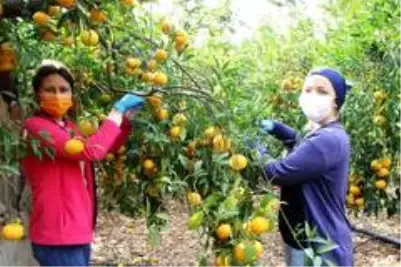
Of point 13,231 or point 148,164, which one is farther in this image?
point 148,164

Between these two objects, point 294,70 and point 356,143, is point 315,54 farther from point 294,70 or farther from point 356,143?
point 356,143

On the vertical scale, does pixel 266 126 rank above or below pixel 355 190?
above

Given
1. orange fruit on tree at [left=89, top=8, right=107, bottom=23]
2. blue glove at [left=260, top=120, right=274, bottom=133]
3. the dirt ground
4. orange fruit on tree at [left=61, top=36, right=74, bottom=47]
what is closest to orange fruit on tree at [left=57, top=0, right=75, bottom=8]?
orange fruit on tree at [left=89, top=8, right=107, bottom=23]

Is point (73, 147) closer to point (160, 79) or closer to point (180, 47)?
point (160, 79)

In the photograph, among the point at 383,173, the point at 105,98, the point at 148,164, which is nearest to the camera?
the point at 148,164

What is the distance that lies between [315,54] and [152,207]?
2.92 m

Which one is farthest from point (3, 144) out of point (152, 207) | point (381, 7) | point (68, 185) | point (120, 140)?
point (381, 7)

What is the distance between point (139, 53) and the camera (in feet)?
9.09

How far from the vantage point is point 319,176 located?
287cm

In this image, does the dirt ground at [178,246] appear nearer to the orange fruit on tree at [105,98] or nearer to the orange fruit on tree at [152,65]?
the orange fruit on tree at [105,98]

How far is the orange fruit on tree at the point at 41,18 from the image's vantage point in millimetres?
2293

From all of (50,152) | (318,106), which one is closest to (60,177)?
(50,152)

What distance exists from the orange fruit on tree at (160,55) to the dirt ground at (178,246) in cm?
250

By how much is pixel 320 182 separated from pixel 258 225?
762 millimetres
